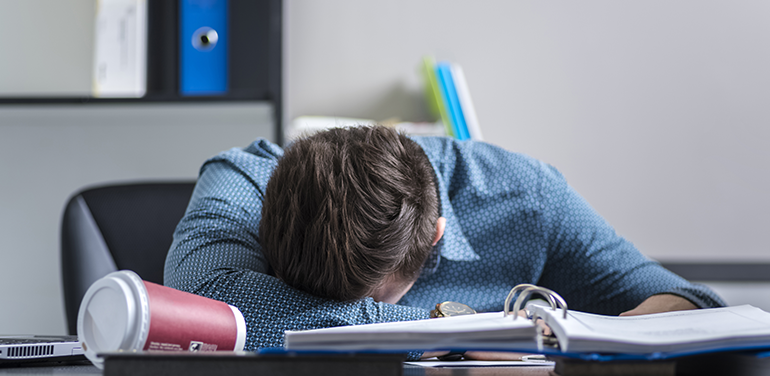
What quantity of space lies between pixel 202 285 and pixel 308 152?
8.4 inches

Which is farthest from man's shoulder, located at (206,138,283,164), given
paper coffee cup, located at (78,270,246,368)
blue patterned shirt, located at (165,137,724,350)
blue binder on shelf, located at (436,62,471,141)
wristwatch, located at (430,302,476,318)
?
blue binder on shelf, located at (436,62,471,141)

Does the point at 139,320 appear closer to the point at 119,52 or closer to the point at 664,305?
the point at 664,305

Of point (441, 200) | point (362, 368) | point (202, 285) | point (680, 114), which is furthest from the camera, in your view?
point (680, 114)

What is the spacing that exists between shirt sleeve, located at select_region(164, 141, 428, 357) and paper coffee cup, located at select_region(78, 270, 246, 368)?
0.69ft

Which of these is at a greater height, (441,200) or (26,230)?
(441,200)

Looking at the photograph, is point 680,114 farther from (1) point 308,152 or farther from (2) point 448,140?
(1) point 308,152

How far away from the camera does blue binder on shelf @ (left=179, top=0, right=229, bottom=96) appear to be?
1332 mm

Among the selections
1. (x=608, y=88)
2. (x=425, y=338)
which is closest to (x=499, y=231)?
(x=425, y=338)

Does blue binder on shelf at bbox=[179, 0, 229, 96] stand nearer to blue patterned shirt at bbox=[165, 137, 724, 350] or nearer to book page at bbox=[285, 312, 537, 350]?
blue patterned shirt at bbox=[165, 137, 724, 350]

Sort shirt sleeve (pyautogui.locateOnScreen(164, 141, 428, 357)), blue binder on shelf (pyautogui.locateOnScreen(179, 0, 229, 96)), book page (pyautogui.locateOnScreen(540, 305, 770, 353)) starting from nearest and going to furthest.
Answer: book page (pyautogui.locateOnScreen(540, 305, 770, 353)) < shirt sleeve (pyautogui.locateOnScreen(164, 141, 428, 357)) < blue binder on shelf (pyautogui.locateOnScreen(179, 0, 229, 96))

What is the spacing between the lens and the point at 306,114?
1573mm

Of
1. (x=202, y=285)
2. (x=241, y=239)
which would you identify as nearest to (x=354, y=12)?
(x=241, y=239)

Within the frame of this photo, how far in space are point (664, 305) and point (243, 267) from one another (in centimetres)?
64

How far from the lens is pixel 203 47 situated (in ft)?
4.46
